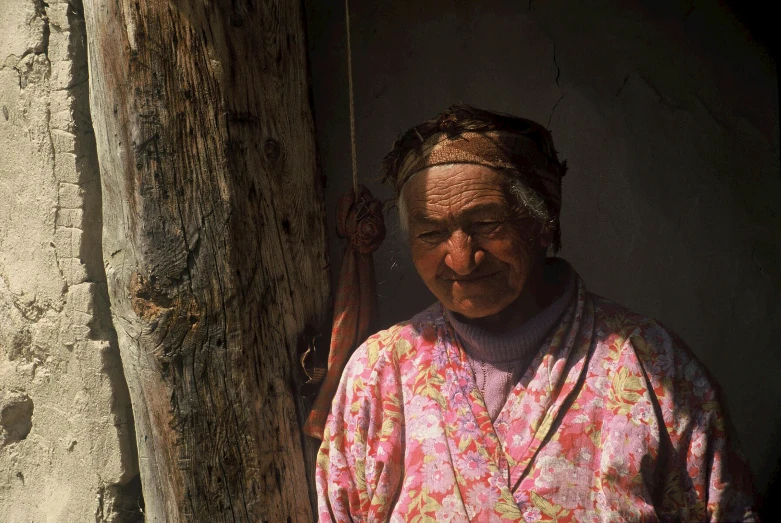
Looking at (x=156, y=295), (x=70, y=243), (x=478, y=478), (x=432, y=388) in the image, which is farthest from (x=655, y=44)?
(x=70, y=243)

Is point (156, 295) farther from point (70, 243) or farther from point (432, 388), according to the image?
point (432, 388)

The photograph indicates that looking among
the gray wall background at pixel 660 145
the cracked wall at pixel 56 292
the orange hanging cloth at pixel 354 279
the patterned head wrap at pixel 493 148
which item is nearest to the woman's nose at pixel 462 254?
the patterned head wrap at pixel 493 148

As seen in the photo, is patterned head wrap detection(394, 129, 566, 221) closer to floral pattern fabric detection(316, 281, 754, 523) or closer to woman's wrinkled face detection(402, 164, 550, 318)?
woman's wrinkled face detection(402, 164, 550, 318)

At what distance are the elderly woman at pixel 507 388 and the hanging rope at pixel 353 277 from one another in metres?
0.09

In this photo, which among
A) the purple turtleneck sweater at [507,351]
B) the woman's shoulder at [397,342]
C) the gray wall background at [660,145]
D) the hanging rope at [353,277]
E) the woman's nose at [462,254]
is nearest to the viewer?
the woman's nose at [462,254]

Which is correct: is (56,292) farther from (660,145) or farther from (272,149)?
(660,145)

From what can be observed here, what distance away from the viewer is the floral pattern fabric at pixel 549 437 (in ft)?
6.75

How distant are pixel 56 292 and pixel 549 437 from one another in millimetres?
1650

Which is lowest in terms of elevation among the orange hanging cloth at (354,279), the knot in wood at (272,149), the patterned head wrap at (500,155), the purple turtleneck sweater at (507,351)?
the purple turtleneck sweater at (507,351)

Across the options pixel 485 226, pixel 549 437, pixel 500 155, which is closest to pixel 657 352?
pixel 549 437

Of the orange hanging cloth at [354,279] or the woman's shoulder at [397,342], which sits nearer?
the woman's shoulder at [397,342]

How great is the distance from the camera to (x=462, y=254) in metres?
2.20

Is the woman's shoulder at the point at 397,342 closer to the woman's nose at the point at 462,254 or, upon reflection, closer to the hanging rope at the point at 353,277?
the hanging rope at the point at 353,277

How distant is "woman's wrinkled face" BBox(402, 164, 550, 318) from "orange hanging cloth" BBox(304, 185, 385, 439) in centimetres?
31
